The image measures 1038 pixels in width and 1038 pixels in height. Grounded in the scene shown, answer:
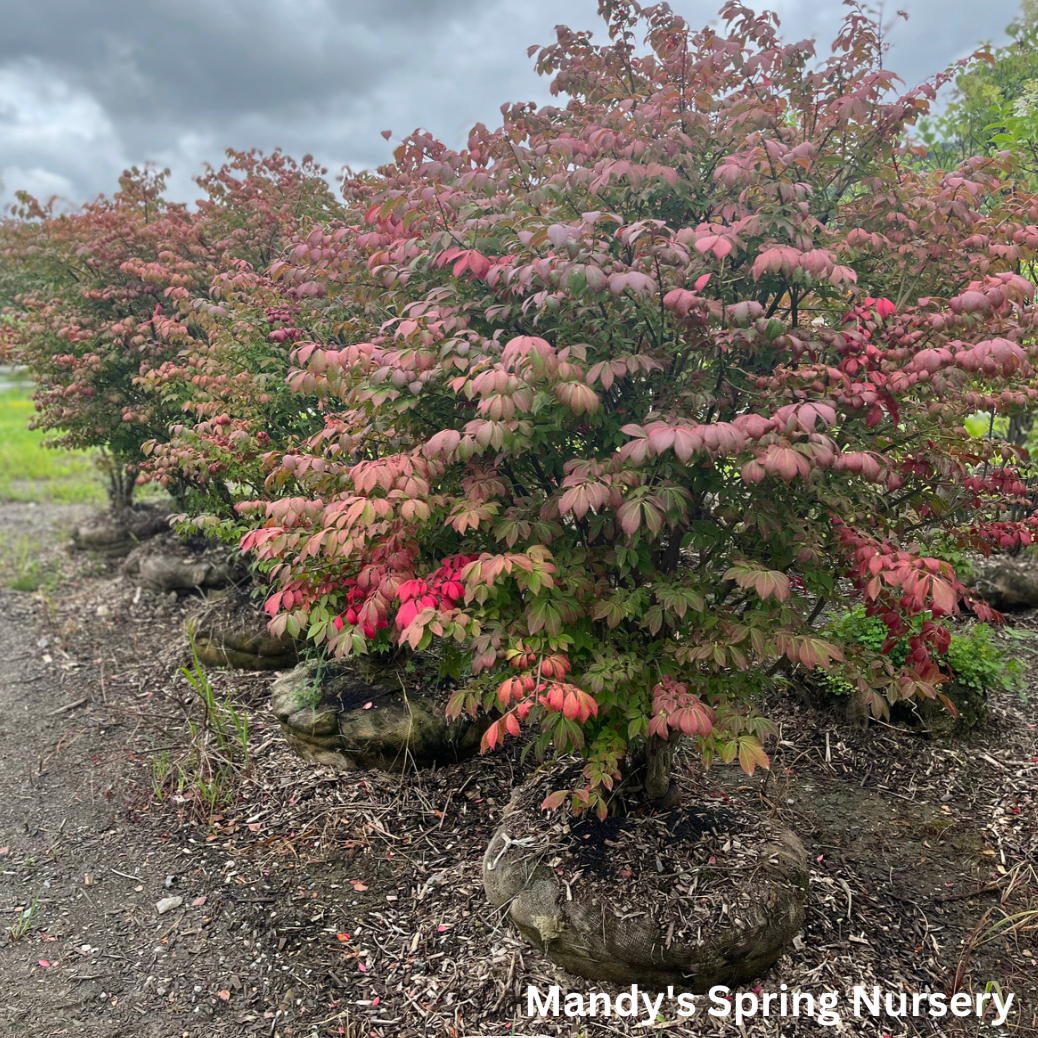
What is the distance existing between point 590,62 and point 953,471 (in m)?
2.14

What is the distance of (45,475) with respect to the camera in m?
12.8

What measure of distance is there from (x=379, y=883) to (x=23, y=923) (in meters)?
1.52

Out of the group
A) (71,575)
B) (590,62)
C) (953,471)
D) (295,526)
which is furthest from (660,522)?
(71,575)

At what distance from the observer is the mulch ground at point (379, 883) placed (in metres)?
2.90

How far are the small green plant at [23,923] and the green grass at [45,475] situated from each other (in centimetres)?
722

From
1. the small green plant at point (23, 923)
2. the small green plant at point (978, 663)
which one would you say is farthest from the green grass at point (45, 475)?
the small green plant at point (978, 663)

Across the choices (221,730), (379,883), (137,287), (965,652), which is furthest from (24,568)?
(965,652)

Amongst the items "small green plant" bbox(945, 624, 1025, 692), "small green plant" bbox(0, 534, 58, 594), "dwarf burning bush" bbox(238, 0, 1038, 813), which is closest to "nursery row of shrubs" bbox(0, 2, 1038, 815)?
"dwarf burning bush" bbox(238, 0, 1038, 813)

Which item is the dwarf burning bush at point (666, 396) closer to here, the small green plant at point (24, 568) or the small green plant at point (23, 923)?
the small green plant at point (23, 923)

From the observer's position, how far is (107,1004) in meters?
2.96

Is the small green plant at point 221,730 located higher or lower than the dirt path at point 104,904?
higher

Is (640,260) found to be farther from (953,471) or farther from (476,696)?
(476,696)

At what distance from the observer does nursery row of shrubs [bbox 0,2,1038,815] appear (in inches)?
94.9

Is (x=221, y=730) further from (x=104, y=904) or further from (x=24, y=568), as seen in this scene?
(x=24, y=568)
